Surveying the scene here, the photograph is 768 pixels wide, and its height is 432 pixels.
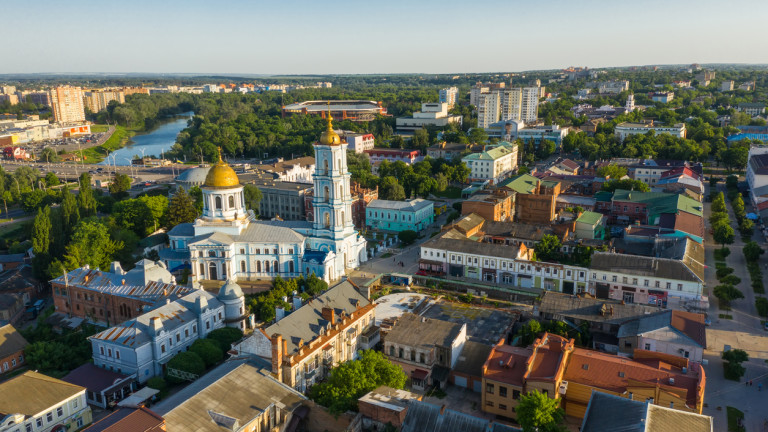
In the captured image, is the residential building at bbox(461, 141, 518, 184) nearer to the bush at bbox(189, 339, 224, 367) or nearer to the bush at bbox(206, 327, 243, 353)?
the bush at bbox(206, 327, 243, 353)

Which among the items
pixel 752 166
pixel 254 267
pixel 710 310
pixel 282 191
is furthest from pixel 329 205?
pixel 752 166

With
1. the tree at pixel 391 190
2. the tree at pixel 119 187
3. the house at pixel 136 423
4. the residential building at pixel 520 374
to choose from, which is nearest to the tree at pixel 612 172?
the tree at pixel 391 190

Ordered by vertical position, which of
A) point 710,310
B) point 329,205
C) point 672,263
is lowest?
point 710,310

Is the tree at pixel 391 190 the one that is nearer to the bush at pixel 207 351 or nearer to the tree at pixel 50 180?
the bush at pixel 207 351

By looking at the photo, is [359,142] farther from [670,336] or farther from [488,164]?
[670,336]

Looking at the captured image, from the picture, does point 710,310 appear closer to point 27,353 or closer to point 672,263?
point 672,263

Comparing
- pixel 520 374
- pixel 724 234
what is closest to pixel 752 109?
pixel 724 234
